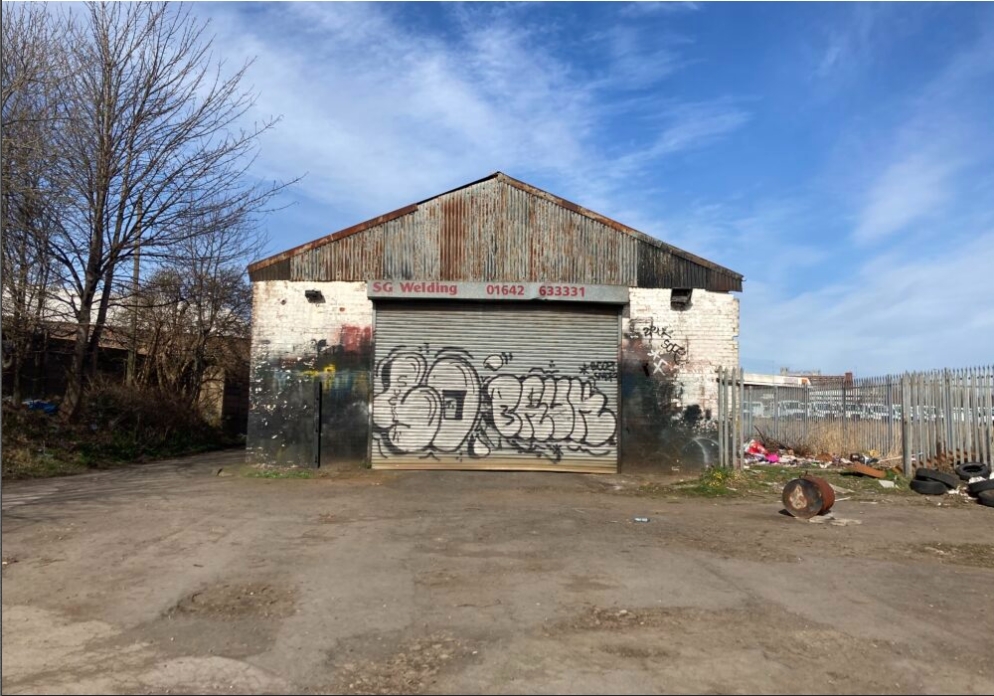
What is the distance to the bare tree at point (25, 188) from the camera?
38.9 feet

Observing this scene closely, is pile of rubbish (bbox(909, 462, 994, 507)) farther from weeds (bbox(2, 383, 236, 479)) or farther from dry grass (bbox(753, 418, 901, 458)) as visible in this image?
weeds (bbox(2, 383, 236, 479))

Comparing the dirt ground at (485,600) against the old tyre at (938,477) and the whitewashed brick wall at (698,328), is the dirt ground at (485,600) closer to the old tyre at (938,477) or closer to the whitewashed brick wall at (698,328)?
the old tyre at (938,477)

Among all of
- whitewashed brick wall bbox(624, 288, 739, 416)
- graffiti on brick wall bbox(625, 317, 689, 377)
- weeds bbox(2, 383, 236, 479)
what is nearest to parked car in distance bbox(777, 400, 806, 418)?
whitewashed brick wall bbox(624, 288, 739, 416)

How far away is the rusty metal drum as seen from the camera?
9391 mm

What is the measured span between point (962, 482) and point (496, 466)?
8.28 m

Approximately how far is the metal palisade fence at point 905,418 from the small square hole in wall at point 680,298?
1439mm

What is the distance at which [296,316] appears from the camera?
45.7 feet

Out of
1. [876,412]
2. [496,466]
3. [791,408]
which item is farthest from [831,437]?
[496,466]

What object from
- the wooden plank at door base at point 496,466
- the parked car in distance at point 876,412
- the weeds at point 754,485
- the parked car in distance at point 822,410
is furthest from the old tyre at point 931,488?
the parked car in distance at point 822,410

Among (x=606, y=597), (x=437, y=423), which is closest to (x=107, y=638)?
(x=606, y=597)

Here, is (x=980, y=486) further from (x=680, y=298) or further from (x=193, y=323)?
(x=193, y=323)

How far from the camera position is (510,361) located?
14211 mm

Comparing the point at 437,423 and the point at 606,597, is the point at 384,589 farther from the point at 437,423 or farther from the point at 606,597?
the point at 437,423

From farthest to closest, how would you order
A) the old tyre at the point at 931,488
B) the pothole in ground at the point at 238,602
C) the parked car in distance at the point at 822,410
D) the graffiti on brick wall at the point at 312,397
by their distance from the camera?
the parked car in distance at the point at 822,410 < the graffiti on brick wall at the point at 312,397 < the old tyre at the point at 931,488 < the pothole in ground at the point at 238,602
